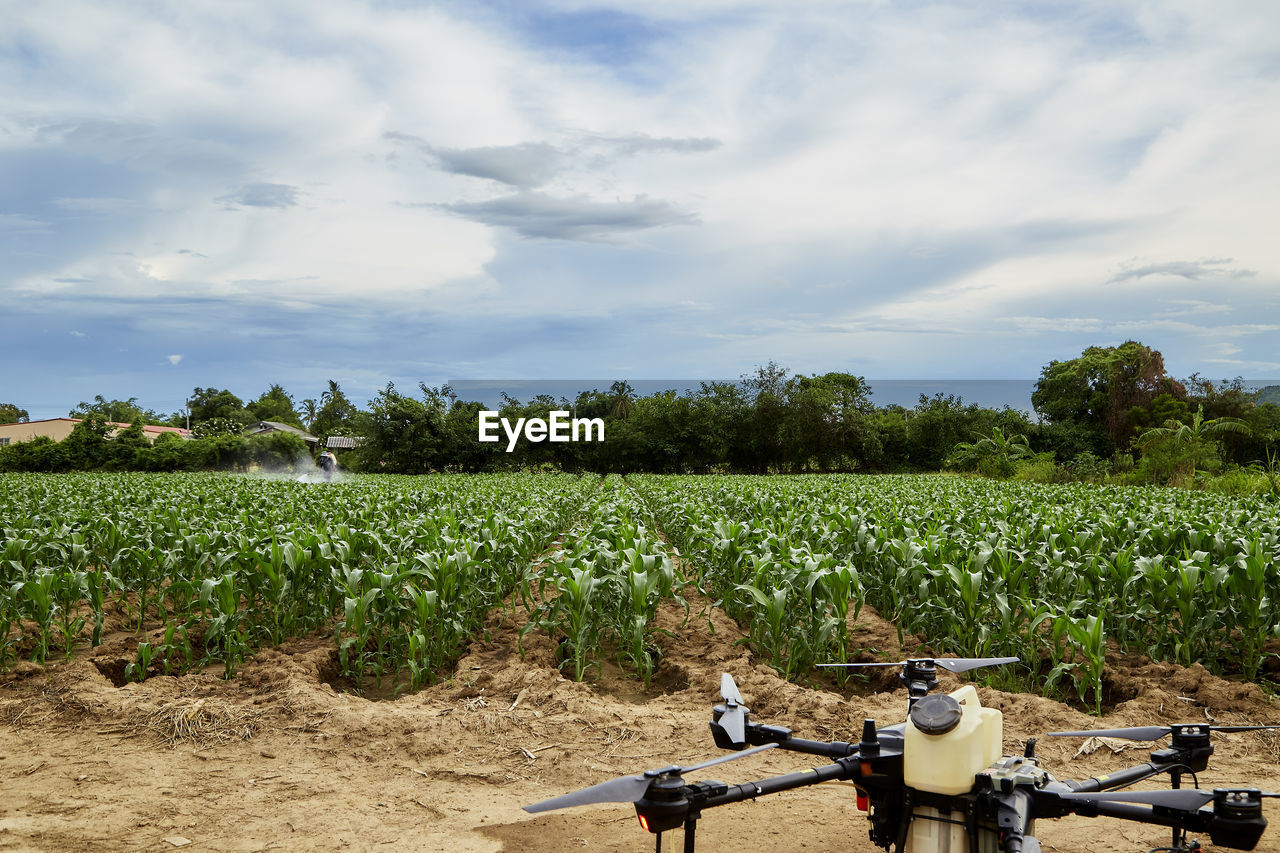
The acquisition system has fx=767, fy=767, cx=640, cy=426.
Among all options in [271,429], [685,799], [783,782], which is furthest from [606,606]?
[271,429]

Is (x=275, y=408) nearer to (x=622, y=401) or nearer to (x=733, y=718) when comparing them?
(x=622, y=401)

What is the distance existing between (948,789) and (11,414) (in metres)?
124

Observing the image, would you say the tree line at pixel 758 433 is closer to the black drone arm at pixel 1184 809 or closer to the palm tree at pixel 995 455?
the palm tree at pixel 995 455

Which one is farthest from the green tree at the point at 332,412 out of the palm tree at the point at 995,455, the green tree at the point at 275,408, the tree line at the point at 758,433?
the palm tree at the point at 995,455

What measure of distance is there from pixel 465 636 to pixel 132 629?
12.3ft

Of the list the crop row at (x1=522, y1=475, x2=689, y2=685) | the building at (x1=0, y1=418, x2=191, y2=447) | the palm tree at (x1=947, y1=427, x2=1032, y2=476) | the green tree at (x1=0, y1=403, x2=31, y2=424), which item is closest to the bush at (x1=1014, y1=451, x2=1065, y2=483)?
the palm tree at (x1=947, y1=427, x2=1032, y2=476)

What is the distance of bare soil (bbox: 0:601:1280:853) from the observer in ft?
12.5

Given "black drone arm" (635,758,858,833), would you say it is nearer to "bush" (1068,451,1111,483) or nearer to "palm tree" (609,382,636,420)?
"bush" (1068,451,1111,483)

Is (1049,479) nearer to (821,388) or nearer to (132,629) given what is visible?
(821,388)

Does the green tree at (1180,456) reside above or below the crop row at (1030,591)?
above

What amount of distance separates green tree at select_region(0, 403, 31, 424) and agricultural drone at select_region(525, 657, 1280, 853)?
396ft

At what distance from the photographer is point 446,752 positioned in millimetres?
4871

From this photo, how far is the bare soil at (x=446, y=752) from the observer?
3824 mm

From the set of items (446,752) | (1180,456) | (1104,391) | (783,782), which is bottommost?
(446,752)
